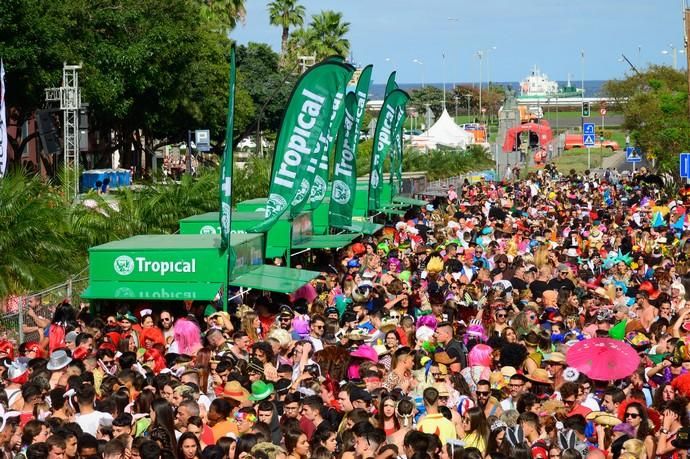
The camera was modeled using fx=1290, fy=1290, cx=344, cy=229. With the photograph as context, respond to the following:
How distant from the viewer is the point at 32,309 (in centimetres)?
1582

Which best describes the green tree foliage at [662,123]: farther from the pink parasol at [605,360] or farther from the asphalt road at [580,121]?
the asphalt road at [580,121]

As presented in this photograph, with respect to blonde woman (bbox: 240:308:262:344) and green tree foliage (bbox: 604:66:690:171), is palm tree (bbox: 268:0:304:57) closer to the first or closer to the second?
green tree foliage (bbox: 604:66:690:171)

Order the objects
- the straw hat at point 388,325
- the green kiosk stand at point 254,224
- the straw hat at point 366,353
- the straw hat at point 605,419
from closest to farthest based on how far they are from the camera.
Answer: the straw hat at point 605,419
the straw hat at point 366,353
the straw hat at point 388,325
the green kiosk stand at point 254,224

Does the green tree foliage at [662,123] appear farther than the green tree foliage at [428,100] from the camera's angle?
No

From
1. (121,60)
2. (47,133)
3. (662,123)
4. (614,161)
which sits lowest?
(614,161)

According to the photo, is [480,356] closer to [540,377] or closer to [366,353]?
[540,377]

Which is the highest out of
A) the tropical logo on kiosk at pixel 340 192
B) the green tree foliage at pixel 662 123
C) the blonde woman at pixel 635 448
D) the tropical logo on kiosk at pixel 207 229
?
the green tree foliage at pixel 662 123

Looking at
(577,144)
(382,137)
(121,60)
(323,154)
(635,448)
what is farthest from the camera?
(577,144)

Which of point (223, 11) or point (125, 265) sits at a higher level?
point (223, 11)

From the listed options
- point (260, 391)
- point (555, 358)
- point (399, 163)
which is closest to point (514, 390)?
point (555, 358)

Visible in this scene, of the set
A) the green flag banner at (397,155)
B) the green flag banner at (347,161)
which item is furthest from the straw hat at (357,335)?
the green flag banner at (397,155)

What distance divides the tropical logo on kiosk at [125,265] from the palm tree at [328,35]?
2394 inches

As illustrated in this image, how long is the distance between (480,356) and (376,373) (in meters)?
1.40

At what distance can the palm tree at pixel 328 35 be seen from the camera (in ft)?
249
